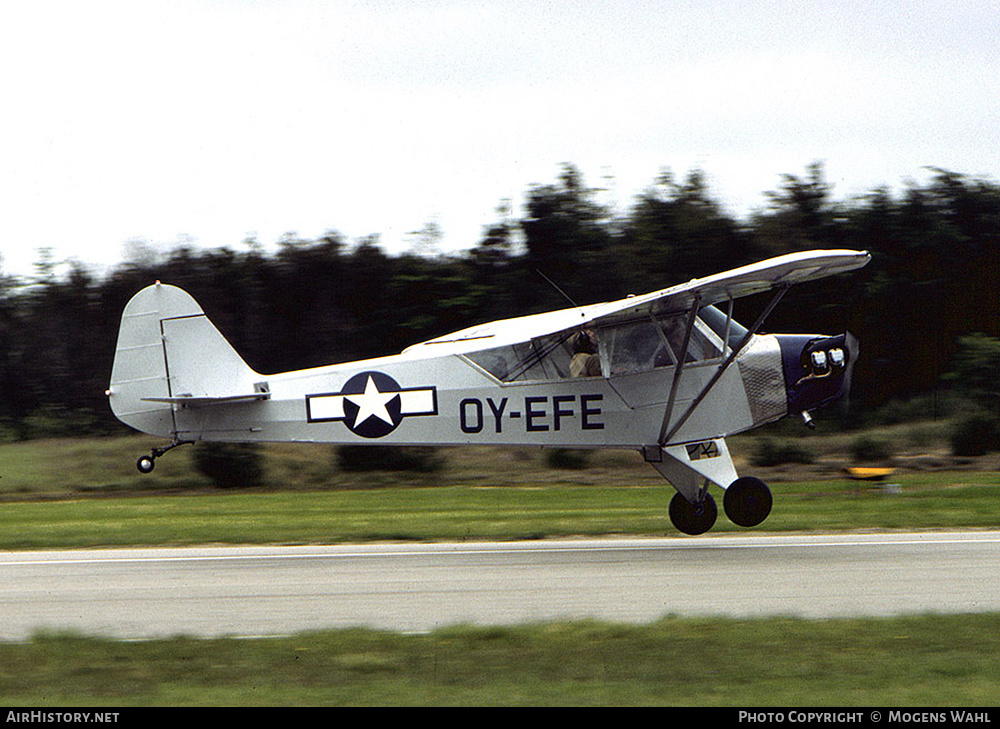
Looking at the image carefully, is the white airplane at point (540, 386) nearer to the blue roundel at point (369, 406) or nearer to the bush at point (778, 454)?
the blue roundel at point (369, 406)

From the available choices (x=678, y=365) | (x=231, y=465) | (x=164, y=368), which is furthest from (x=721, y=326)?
(x=231, y=465)

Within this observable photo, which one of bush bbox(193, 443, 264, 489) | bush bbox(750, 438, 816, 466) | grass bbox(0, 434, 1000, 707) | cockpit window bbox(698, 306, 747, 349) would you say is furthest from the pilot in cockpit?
bush bbox(193, 443, 264, 489)

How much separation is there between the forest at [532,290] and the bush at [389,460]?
2.40m

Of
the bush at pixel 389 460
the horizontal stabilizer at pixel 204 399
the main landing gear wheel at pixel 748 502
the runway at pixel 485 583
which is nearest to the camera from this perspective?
the runway at pixel 485 583

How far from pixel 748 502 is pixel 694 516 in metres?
1.05

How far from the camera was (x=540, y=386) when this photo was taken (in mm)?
13188

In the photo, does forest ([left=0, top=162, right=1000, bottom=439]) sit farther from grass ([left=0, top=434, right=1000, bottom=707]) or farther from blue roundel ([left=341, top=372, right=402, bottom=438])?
grass ([left=0, top=434, right=1000, bottom=707])

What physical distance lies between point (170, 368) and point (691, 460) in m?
6.46

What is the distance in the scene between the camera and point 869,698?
632cm

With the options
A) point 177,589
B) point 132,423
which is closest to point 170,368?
Result: point 132,423

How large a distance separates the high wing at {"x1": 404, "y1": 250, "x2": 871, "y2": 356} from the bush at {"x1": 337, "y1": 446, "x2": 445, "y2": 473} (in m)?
9.03

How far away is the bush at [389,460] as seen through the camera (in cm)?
2298

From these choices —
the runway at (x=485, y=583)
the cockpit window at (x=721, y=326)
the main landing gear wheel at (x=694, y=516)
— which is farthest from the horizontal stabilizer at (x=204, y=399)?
the cockpit window at (x=721, y=326)

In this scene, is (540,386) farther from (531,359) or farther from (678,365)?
(678,365)
